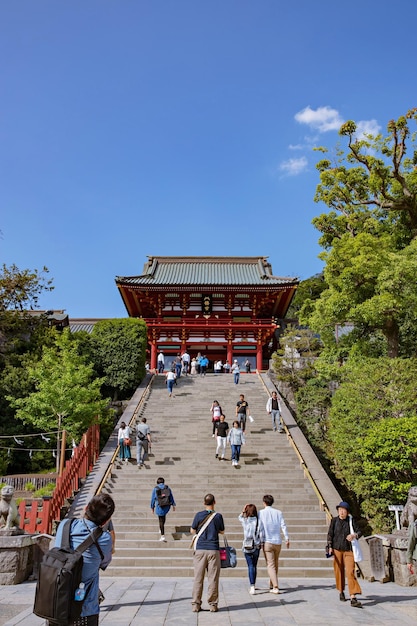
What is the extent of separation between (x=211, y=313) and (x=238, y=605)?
83.3 ft

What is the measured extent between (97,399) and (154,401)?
2.43 metres

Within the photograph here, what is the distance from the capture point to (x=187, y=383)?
2344cm

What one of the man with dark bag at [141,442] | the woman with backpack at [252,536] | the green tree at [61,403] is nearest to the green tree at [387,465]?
the woman with backpack at [252,536]

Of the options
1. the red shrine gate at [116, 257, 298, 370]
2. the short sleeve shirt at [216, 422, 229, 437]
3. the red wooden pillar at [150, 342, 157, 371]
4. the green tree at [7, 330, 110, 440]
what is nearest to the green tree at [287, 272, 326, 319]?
the red shrine gate at [116, 257, 298, 370]

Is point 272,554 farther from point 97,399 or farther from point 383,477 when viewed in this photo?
point 97,399

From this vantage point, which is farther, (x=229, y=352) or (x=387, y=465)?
(x=229, y=352)

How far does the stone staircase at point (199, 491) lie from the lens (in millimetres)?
9273

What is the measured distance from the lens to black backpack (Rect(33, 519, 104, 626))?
10.2 ft

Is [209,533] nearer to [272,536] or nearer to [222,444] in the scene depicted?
[272,536]

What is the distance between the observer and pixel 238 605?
6.28m

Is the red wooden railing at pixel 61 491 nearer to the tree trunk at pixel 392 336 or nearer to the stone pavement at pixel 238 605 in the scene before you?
the stone pavement at pixel 238 605

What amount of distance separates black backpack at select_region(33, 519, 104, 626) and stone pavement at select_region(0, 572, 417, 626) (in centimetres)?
267

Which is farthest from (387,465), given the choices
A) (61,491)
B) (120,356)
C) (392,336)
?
(120,356)

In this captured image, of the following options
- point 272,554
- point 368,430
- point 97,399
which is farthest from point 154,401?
point 272,554
